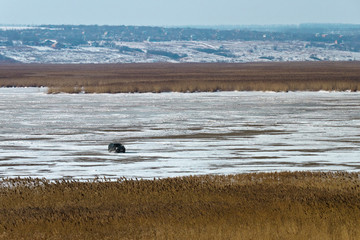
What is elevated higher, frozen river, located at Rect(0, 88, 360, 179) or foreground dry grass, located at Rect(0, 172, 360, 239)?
foreground dry grass, located at Rect(0, 172, 360, 239)

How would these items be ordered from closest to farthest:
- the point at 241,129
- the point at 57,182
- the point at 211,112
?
the point at 57,182 < the point at 241,129 < the point at 211,112

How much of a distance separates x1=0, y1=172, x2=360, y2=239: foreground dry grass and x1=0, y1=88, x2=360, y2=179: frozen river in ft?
7.96

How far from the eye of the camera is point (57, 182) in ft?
52.6

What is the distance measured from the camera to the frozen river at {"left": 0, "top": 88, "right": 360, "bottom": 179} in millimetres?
19578

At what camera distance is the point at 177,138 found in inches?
1054

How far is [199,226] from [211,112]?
27700 mm

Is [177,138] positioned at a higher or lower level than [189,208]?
lower

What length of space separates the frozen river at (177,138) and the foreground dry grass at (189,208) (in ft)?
7.96

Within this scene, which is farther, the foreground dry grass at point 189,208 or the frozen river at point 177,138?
the frozen river at point 177,138

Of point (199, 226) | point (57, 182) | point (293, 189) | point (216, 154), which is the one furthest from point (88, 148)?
point (199, 226)

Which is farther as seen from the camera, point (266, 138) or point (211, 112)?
point (211, 112)

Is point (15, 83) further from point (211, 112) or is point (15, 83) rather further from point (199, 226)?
point (199, 226)

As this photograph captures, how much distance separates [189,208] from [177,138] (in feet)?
44.2

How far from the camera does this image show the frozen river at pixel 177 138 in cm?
1958
